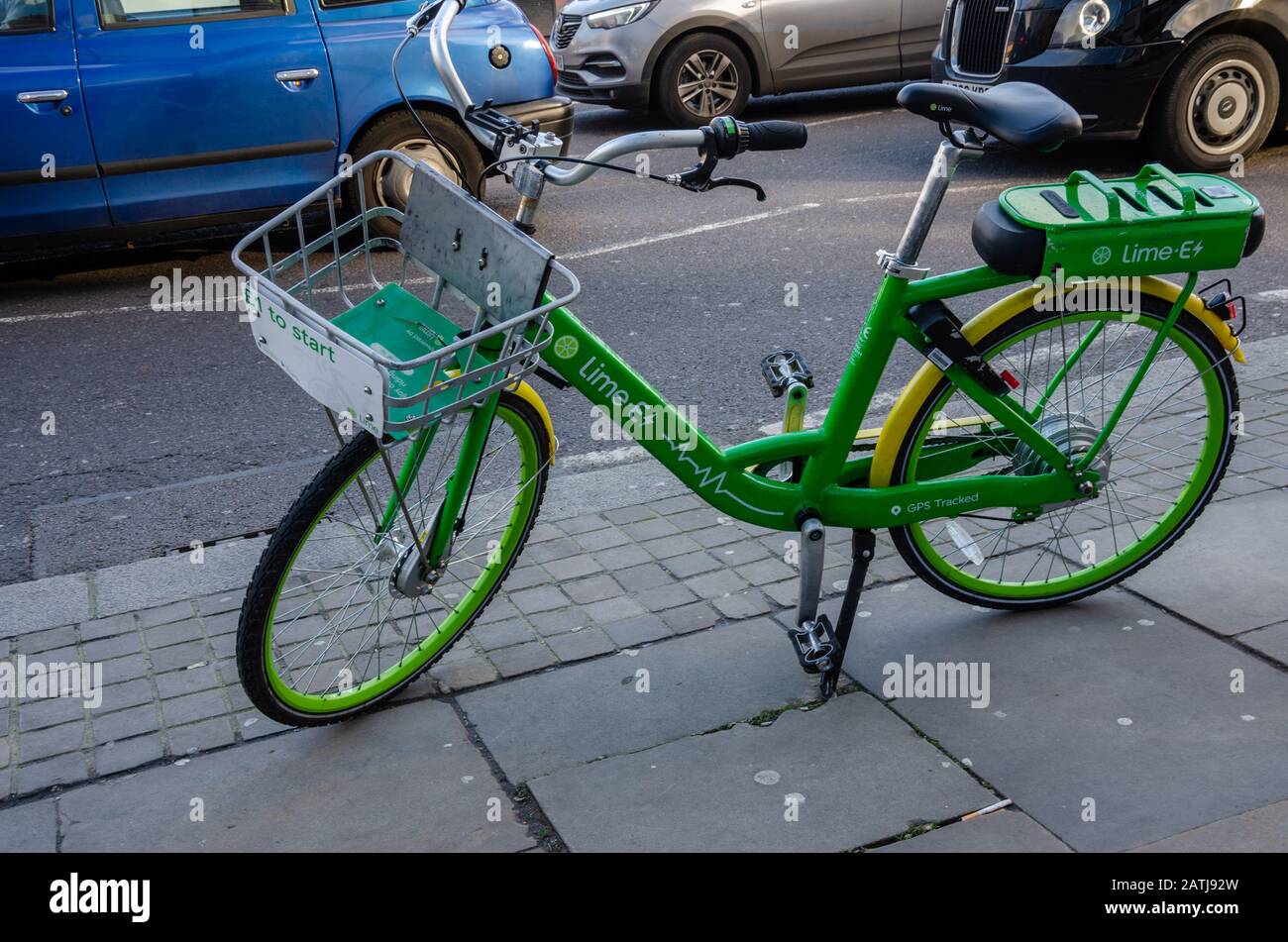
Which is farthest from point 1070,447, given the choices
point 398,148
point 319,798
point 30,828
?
point 398,148

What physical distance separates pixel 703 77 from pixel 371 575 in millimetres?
8745

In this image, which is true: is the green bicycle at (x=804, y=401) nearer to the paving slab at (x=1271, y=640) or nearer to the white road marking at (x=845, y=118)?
the paving slab at (x=1271, y=640)

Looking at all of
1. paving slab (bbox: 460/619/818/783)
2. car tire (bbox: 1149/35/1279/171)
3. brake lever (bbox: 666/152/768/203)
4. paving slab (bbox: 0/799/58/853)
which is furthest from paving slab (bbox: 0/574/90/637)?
car tire (bbox: 1149/35/1279/171)

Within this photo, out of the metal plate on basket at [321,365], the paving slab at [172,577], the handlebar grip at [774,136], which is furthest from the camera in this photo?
the paving slab at [172,577]

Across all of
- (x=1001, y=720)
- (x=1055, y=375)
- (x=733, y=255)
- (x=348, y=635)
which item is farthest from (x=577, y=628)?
(x=733, y=255)

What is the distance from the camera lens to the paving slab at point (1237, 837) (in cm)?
264

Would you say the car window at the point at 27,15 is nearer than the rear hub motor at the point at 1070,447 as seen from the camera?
No

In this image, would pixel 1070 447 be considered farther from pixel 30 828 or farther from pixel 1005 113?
pixel 30 828

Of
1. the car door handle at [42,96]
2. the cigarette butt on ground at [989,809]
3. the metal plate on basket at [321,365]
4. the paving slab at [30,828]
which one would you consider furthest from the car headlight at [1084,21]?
the paving slab at [30,828]

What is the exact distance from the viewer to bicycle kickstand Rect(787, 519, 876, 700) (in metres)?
3.25

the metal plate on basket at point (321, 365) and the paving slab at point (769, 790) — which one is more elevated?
the metal plate on basket at point (321, 365)

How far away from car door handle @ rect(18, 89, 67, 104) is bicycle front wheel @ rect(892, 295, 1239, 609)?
17.6ft

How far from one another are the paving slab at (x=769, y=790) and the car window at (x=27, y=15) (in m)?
5.85

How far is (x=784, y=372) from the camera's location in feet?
11.6
